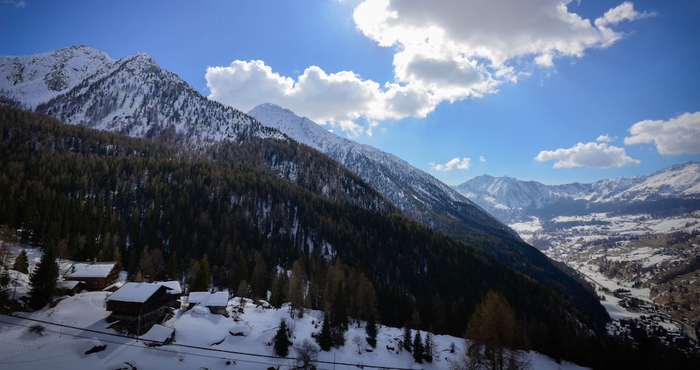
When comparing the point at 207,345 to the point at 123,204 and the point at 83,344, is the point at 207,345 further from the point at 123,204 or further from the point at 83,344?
the point at 123,204

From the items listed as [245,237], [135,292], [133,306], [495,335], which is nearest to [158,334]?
[133,306]

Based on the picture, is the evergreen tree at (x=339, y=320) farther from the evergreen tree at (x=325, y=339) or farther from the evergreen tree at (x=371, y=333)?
the evergreen tree at (x=371, y=333)

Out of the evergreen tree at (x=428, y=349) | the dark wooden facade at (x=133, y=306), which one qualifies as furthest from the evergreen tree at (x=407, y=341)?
the dark wooden facade at (x=133, y=306)

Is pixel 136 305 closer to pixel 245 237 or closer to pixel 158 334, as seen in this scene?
pixel 158 334

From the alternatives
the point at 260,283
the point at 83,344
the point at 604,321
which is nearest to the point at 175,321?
the point at 83,344

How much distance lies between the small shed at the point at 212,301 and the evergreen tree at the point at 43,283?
869 inches

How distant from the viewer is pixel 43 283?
51.8m

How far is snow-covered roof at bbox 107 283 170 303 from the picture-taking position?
53.0 meters

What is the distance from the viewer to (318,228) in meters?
165

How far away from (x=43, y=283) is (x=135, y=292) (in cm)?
1330

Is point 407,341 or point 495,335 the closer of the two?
point 495,335

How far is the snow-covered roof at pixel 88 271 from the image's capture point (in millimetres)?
64175

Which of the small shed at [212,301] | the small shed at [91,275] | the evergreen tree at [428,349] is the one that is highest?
the small shed at [91,275]

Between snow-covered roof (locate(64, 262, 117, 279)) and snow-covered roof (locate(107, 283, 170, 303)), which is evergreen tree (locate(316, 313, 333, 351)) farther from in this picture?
snow-covered roof (locate(64, 262, 117, 279))
